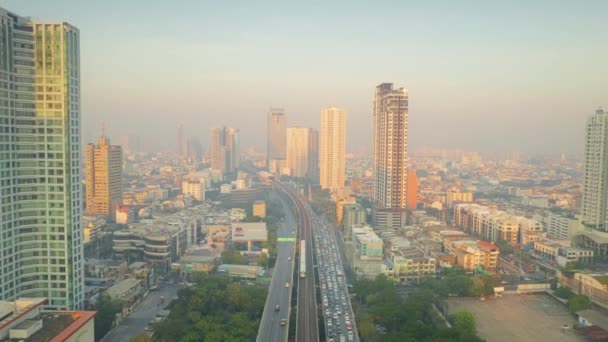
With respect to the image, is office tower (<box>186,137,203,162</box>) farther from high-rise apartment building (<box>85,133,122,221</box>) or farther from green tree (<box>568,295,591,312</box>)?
green tree (<box>568,295,591,312</box>)

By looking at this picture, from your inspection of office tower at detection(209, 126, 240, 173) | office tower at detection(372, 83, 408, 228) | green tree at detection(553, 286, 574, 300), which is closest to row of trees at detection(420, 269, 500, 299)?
green tree at detection(553, 286, 574, 300)

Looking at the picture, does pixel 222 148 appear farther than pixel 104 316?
Yes

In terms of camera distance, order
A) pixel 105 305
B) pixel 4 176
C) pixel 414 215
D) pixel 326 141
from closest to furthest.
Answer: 1. pixel 4 176
2. pixel 105 305
3. pixel 414 215
4. pixel 326 141

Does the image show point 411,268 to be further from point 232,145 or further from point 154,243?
point 232,145

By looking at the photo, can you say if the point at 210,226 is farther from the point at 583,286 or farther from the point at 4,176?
the point at 583,286

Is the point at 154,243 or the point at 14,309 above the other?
the point at 14,309

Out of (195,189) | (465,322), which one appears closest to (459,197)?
Result: (195,189)

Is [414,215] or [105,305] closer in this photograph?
[105,305]

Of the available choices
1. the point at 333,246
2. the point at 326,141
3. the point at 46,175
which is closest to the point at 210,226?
the point at 333,246
